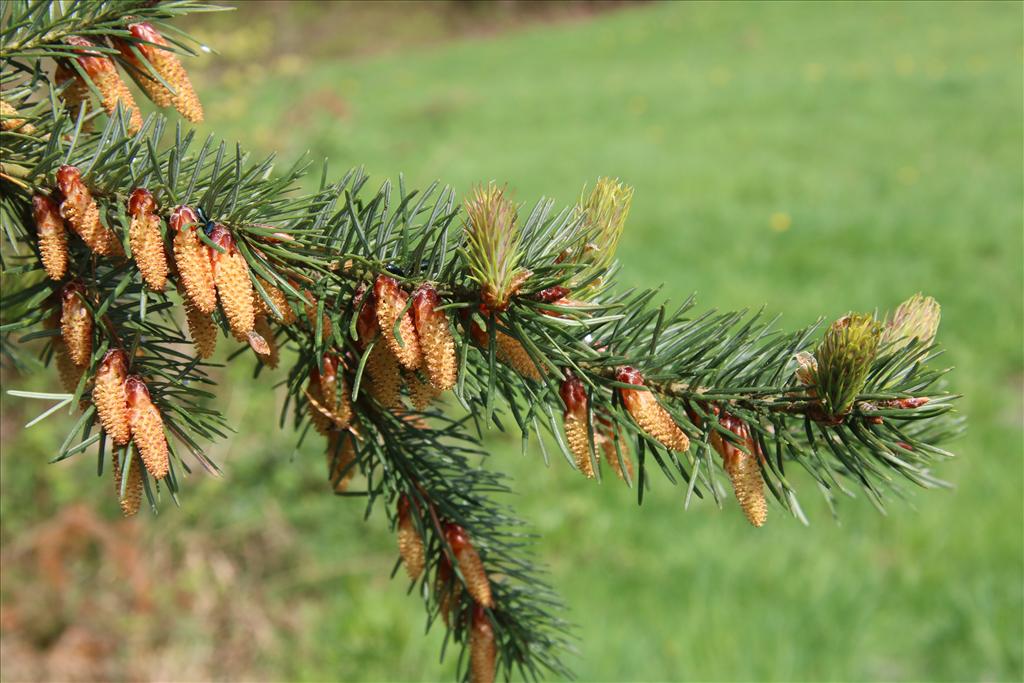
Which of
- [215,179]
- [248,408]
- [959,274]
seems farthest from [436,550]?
[959,274]

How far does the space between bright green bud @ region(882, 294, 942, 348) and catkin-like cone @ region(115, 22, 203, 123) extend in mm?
561

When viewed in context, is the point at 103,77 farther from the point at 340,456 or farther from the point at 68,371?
the point at 340,456

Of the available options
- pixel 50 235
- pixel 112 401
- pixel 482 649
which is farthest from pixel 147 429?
pixel 482 649

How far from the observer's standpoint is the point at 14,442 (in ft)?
9.03

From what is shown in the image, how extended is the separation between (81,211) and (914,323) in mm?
587

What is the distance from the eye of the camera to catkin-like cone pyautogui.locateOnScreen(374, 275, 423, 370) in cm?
52

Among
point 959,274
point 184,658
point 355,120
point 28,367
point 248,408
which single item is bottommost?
point 184,658

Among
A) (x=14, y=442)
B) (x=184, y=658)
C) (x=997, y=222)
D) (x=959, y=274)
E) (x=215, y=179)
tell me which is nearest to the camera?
(x=215, y=179)

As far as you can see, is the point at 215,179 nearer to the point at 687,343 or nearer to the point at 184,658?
the point at 687,343

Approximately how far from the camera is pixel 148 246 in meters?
0.51

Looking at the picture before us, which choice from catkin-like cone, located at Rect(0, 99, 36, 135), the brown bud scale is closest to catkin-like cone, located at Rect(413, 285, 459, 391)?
the brown bud scale

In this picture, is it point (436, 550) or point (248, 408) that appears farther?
point (248, 408)

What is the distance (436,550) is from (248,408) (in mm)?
2511

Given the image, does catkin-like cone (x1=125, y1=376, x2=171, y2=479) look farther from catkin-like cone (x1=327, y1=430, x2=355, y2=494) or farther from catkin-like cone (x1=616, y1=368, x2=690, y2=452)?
catkin-like cone (x1=616, y1=368, x2=690, y2=452)
